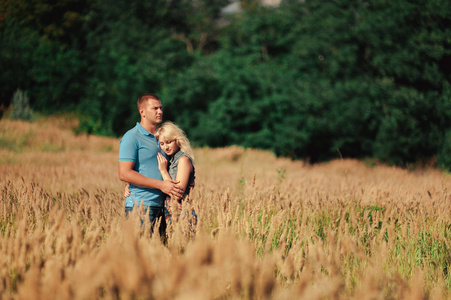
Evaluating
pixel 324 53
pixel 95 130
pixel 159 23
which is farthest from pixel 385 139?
A: pixel 159 23

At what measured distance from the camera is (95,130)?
20.8 m

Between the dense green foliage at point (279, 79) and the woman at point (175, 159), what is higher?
the dense green foliage at point (279, 79)

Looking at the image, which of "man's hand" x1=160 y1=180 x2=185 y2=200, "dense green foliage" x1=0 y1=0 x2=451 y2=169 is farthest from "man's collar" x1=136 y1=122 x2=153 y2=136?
"dense green foliage" x1=0 y1=0 x2=451 y2=169

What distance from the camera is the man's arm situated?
3.21 m

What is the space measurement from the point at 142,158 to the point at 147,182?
32 centimetres

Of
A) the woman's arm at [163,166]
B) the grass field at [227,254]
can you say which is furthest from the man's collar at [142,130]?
the grass field at [227,254]

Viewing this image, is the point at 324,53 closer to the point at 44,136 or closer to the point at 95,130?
the point at 95,130

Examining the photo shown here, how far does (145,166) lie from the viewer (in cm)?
349

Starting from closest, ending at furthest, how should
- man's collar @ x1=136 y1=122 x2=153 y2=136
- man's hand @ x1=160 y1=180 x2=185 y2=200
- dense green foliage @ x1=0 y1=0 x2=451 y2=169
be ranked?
man's hand @ x1=160 y1=180 x2=185 y2=200 → man's collar @ x1=136 y1=122 x2=153 y2=136 → dense green foliage @ x1=0 y1=0 x2=451 y2=169

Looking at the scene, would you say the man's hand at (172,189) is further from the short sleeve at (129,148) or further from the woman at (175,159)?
the short sleeve at (129,148)

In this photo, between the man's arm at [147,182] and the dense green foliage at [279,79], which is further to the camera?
the dense green foliage at [279,79]

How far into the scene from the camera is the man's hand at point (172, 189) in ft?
10.5

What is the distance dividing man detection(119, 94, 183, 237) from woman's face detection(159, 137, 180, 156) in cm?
12

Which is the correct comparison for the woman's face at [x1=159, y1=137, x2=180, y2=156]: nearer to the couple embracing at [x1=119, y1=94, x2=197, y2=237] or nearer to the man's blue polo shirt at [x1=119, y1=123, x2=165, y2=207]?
the couple embracing at [x1=119, y1=94, x2=197, y2=237]
